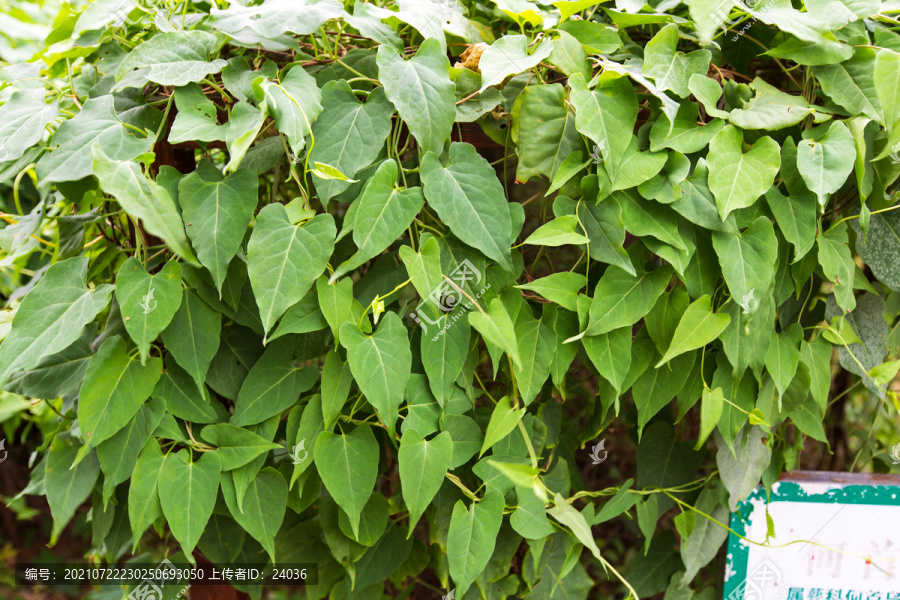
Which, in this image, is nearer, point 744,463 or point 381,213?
point 381,213

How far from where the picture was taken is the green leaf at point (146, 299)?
64 centimetres

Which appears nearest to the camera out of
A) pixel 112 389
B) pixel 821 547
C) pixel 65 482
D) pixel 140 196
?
pixel 140 196

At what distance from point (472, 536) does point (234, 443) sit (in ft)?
1.08

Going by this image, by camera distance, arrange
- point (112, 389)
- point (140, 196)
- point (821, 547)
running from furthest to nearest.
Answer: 1. point (821, 547)
2. point (112, 389)
3. point (140, 196)

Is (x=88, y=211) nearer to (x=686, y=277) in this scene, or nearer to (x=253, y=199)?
(x=253, y=199)

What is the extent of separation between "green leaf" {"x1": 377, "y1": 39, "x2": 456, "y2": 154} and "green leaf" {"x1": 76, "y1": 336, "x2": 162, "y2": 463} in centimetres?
42

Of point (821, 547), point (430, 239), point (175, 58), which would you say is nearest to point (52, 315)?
point (175, 58)

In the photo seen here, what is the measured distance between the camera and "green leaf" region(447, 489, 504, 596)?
71 centimetres

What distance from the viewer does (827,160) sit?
69 cm

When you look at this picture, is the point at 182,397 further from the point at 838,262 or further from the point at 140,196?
the point at 838,262

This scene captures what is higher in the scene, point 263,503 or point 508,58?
point 508,58

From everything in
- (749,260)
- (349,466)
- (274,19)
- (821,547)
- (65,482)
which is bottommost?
(821,547)

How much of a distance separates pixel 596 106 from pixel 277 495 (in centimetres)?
64

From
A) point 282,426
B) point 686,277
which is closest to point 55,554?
point 282,426
